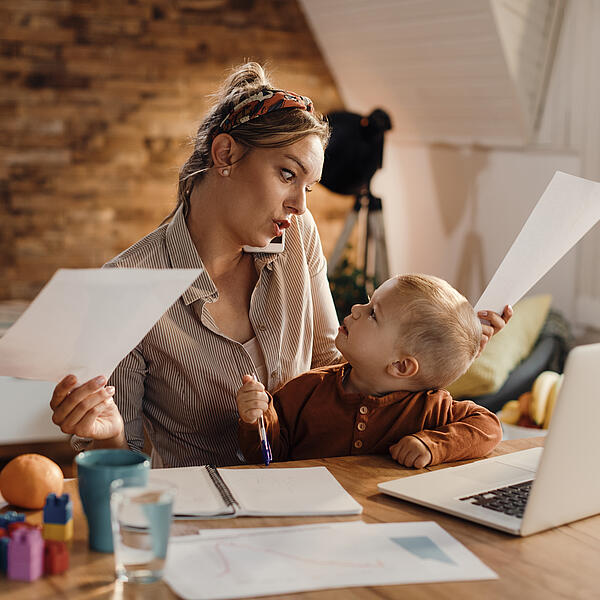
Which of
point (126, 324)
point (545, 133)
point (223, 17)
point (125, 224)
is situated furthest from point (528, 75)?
point (126, 324)

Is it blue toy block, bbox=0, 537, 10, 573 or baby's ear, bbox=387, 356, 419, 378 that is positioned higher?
baby's ear, bbox=387, 356, 419, 378

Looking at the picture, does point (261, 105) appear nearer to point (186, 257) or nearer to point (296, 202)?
point (296, 202)

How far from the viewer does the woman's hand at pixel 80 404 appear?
3.76ft

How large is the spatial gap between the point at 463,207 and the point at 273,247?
7.78ft

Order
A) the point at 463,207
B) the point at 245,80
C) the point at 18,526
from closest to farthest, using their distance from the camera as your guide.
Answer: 1. the point at 18,526
2. the point at 245,80
3. the point at 463,207

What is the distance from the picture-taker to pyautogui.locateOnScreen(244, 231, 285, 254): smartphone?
1681 millimetres

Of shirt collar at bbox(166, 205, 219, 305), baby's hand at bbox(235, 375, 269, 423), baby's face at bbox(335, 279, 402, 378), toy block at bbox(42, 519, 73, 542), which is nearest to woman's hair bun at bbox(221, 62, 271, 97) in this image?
shirt collar at bbox(166, 205, 219, 305)

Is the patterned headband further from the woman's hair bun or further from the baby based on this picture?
the baby

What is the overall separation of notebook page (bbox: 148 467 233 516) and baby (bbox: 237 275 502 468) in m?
0.18

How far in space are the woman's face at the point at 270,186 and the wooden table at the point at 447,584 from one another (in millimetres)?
533

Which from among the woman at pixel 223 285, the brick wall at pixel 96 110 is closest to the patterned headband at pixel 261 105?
the woman at pixel 223 285

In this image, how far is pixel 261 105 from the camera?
156cm

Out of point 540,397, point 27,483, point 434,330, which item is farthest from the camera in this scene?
point 540,397

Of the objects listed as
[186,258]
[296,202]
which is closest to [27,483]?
[186,258]
